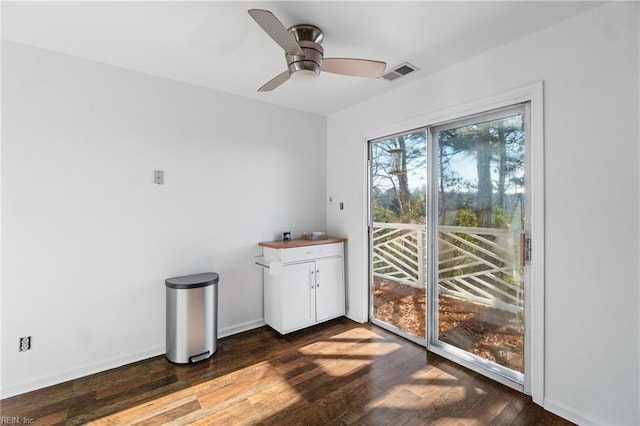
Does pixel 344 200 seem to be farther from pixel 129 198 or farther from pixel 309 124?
pixel 129 198

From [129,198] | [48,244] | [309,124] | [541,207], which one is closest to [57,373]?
[48,244]

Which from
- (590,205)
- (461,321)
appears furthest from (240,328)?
(590,205)

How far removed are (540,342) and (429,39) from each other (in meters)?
2.22

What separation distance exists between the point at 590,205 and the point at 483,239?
0.72m

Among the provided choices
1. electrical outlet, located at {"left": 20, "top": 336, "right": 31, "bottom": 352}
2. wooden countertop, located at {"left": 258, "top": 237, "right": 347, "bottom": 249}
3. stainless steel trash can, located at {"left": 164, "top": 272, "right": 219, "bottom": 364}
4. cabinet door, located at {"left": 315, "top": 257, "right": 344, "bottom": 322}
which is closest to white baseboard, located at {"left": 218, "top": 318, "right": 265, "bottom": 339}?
stainless steel trash can, located at {"left": 164, "top": 272, "right": 219, "bottom": 364}

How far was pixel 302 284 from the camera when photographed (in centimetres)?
309

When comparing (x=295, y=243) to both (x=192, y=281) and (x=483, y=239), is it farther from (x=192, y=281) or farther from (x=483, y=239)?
(x=483, y=239)

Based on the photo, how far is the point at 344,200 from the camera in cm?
357

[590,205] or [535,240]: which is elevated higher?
[590,205]

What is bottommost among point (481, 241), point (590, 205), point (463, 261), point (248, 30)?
point (463, 261)

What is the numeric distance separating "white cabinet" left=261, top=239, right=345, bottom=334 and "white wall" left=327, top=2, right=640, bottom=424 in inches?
77.7

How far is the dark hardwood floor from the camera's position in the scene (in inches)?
71.9

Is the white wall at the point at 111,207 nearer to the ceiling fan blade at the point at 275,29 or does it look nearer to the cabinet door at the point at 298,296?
the cabinet door at the point at 298,296

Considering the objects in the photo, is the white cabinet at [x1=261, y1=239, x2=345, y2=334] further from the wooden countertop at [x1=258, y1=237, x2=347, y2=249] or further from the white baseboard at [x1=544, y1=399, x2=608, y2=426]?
the white baseboard at [x1=544, y1=399, x2=608, y2=426]
